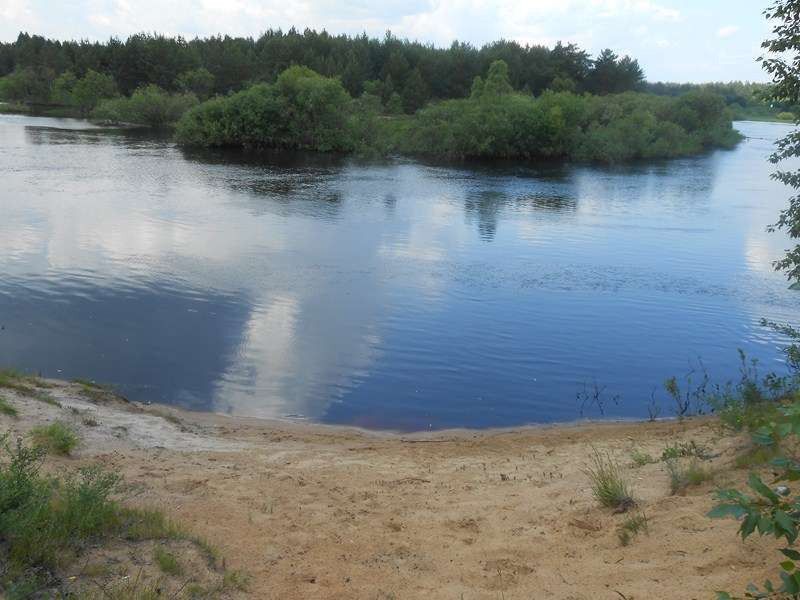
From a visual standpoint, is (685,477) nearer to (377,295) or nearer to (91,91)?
(377,295)

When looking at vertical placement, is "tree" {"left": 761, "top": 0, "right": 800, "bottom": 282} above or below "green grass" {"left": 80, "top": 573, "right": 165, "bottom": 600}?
above

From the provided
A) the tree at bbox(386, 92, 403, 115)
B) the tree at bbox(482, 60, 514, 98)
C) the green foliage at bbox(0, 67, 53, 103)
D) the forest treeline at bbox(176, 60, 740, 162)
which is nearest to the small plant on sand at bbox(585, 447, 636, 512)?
the forest treeline at bbox(176, 60, 740, 162)

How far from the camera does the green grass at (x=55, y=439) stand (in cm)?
844

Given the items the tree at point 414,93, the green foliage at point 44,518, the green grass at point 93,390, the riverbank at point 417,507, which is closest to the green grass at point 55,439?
the riverbank at point 417,507

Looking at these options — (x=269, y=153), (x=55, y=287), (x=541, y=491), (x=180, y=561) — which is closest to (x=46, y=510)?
(x=180, y=561)

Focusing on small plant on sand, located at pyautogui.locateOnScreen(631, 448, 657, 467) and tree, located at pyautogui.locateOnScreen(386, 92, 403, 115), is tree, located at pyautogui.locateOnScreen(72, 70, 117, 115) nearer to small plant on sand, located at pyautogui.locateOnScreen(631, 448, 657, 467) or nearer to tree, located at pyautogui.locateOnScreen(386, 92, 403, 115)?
tree, located at pyautogui.locateOnScreen(386, 92, 403, 115)

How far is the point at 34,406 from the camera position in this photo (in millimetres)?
10320

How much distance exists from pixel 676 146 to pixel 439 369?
186ft

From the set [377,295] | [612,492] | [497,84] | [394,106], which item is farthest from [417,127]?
[612,492]

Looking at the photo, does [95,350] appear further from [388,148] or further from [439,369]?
[388,148]

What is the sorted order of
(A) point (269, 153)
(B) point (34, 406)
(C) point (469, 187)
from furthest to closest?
1. (A) point (269, 153)
2. (C) point (469, 187)
3. (B) point (34, 406)

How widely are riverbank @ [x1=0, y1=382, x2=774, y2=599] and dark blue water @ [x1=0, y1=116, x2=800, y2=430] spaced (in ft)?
7.48

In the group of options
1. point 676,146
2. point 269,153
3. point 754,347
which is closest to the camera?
point 754,347

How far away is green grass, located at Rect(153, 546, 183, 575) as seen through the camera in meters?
5.48
